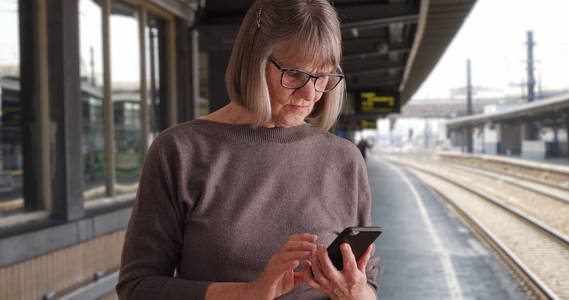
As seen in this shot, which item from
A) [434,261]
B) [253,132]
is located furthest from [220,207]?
[434,261]

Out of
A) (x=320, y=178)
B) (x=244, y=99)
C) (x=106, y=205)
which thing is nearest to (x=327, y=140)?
(x=320, y=178)

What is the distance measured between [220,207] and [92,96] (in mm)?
4023

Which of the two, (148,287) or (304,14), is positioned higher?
(304,14)

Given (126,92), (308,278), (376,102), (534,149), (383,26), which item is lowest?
(534,149)

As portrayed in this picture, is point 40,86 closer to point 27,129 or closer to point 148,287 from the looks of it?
point 27,129

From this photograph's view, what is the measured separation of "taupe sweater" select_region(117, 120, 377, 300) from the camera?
121cm

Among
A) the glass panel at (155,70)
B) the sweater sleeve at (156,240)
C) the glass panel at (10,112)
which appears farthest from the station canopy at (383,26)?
the glass panel at (10,112)

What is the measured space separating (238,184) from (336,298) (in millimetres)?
391

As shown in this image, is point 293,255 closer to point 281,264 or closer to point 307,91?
point 281,264

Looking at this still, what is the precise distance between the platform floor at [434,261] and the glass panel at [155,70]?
343 cm

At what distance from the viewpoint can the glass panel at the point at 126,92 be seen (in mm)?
5230

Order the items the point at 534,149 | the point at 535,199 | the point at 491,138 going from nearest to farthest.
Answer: the point at 535,199 < the point at 534,149 < the point at 491,138

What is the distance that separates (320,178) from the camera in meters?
1.39

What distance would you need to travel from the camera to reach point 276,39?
1.25m
